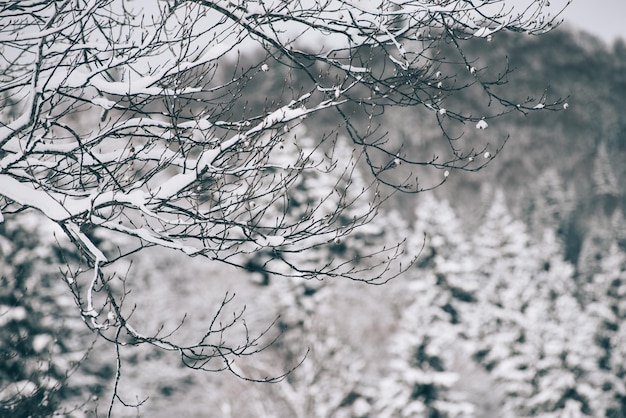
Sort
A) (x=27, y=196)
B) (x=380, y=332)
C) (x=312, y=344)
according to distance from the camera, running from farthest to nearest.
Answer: (x=380, y=332) → (x=312, y=344) → (x=27, y=196)

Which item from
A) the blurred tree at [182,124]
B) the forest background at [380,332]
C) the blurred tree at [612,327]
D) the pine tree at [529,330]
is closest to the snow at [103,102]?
the blurred tree at [182,124]

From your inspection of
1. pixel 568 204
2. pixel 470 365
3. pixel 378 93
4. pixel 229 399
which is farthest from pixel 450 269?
pixel 568 204

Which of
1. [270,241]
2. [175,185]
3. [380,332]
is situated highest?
[380,332]

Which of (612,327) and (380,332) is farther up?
(380,332)

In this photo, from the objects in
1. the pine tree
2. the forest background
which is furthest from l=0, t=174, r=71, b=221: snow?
the pine tree

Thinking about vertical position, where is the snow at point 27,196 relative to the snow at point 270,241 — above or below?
above

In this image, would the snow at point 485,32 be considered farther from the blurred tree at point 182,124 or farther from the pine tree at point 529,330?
the pine tree at point 529,330

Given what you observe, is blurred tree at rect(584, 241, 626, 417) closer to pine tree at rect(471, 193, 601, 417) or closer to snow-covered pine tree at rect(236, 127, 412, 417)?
pine tree at rect(471, 193, 601, 417)

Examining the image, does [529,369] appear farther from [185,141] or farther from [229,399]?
[185,141]

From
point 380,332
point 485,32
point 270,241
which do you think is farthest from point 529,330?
point 270,241

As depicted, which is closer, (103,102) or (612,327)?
(103,102)

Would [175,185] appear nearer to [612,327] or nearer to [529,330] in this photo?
[529,330]

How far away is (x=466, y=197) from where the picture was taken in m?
76.5

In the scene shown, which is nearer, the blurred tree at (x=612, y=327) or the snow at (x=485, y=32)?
the snow at (x=485, y=32)
